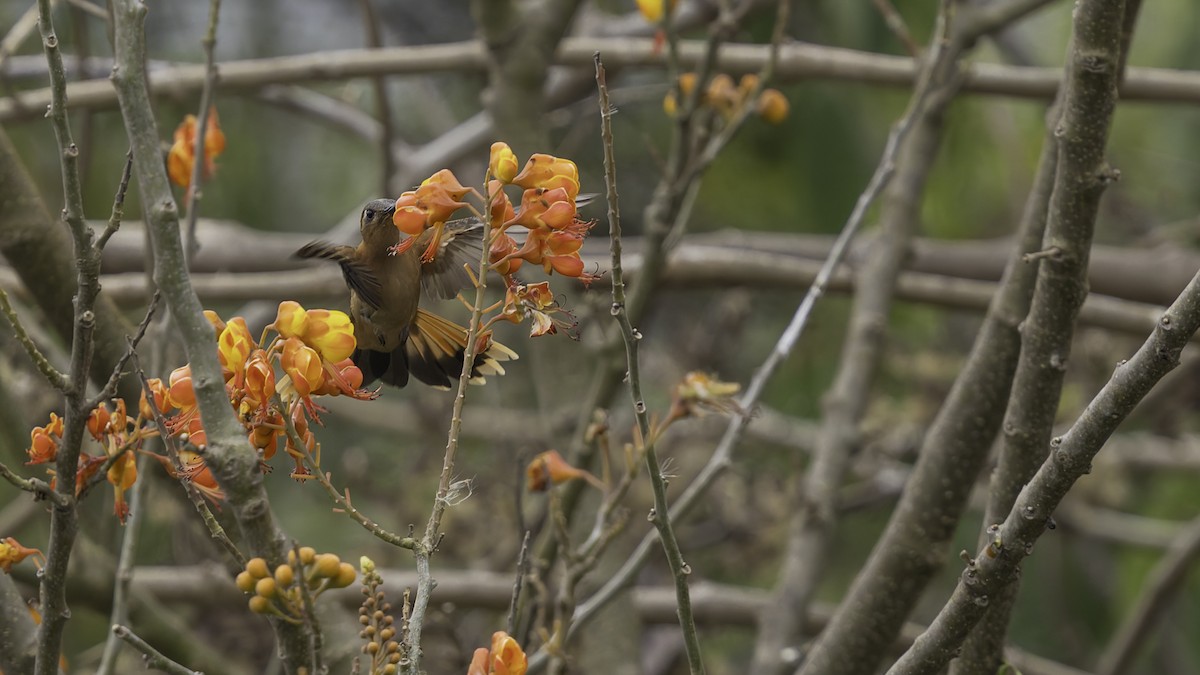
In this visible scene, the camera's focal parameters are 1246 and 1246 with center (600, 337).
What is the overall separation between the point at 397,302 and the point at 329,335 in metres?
0.60

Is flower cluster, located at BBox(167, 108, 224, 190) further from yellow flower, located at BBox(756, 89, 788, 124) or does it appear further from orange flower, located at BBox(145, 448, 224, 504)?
yellow flower, located at BBox(756, 89, 788, 124)

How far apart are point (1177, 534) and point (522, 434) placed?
273 centimetres

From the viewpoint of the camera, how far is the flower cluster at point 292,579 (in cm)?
113

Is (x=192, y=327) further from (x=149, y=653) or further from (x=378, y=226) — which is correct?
(x=378, y=226)

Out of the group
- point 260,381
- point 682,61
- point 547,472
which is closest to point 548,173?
point 260,381

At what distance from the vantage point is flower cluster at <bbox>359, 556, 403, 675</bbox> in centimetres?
117

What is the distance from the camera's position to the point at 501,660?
54.2 inches

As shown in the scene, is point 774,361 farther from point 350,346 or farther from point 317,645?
point 317,645

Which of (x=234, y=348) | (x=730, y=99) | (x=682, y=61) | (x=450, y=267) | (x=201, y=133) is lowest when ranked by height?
(x=234, y=348)

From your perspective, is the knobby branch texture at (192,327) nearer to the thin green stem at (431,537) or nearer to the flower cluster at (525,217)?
the thin green stem at (431,537)

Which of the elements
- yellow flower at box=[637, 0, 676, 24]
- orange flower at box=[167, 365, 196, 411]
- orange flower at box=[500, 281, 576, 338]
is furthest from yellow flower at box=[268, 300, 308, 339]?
yellow flower at box=[637, 0, 676, 24]

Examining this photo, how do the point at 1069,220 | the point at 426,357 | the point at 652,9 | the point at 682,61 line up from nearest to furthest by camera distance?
1. the point at 1069,220
2. the point at 426,357
3. the point at 652,9
4. the point at 682,61

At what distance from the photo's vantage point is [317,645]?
114 cm

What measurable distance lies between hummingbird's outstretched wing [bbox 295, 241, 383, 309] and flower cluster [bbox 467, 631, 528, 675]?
0.73 m
